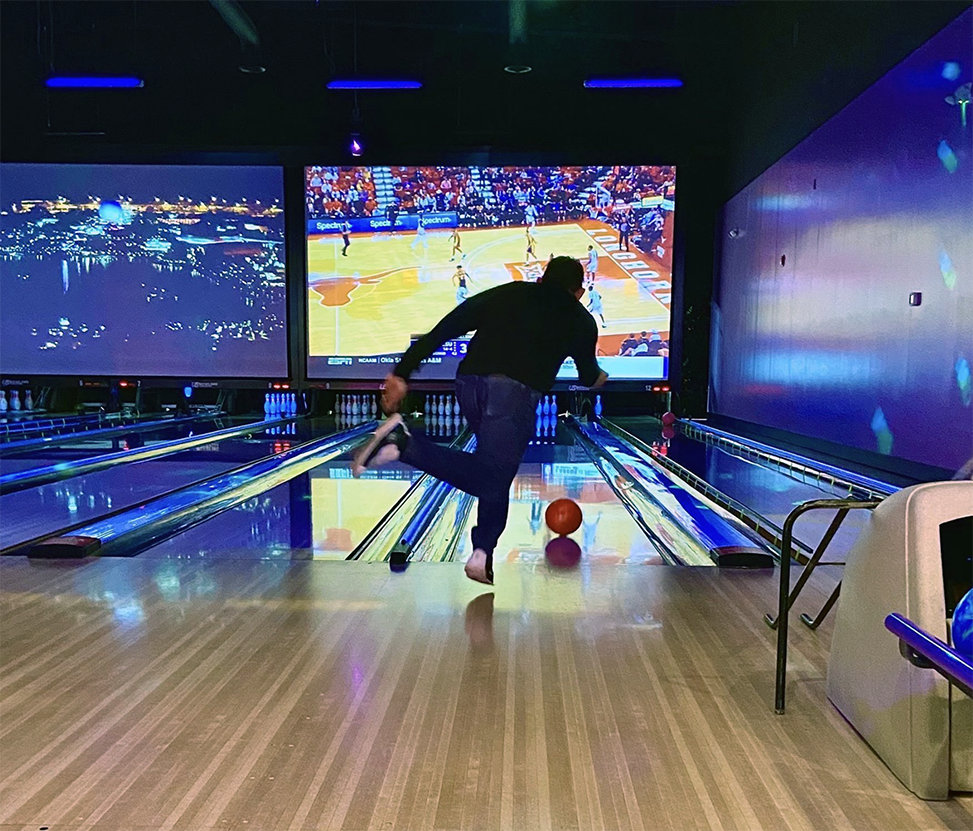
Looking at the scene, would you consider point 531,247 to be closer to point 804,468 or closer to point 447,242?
point 447,242

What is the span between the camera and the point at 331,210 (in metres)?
8.93

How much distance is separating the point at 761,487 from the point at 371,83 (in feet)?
17.1

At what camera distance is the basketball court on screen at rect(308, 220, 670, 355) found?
8.80 metres

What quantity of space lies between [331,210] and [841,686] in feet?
27.3

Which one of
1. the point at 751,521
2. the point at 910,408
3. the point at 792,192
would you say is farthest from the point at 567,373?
the point at 751,521

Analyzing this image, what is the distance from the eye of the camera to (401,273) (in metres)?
8.90

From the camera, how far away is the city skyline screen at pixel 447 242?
8.70m

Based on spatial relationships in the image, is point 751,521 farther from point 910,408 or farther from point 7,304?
point 7,304

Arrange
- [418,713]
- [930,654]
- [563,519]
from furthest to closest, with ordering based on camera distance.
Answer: [563,519], [418,713], [930,654]

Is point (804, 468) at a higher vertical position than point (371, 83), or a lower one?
lower

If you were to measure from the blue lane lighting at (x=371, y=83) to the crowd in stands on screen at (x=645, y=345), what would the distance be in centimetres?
342

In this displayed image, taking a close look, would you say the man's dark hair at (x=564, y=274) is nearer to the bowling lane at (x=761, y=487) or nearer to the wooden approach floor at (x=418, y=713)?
the wooden approach floor at (x=418, y=713)

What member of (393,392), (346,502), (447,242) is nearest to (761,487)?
(346,502)

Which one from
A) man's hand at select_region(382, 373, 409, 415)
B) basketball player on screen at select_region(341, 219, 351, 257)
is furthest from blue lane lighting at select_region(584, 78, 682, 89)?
man's hand at select_region(382, 373, 409, 415)
